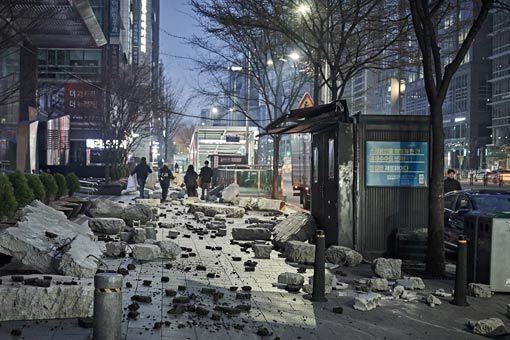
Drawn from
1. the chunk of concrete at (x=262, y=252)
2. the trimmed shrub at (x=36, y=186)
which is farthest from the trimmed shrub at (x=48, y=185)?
the chunk of concrete at (x=262, y=252)

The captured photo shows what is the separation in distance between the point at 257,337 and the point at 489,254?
440 centimetres

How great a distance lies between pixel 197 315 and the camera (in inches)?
275

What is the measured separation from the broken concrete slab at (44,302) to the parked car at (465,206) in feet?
30.2

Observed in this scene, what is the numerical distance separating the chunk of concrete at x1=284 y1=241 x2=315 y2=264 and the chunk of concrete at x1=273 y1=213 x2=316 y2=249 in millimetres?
1012

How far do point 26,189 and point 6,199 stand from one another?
1.72 metres

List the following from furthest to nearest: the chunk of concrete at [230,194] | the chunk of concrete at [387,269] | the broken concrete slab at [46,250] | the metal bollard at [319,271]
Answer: the chunk of concrete at [230,194]
the chunk of concrete at [387,269]
the metal bollard at [319,271]
the broken concrete slab at [46,250]

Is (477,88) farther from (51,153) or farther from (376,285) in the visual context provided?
(376,285)

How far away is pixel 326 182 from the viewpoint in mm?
12641

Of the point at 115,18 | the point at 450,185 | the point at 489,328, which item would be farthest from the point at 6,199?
the point at 115,18

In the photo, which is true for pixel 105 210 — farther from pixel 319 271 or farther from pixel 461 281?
pixel 461 281

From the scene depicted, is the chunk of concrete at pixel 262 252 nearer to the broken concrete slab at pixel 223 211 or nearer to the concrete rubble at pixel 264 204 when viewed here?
the broken concrete slab at pixel 223 211

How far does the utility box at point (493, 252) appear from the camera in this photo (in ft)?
29.6

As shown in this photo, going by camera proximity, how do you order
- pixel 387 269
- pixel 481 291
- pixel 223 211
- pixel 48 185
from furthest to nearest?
1. pixel 223 211
2. pixel 48 185
3. pixel 387 269
4. pixel 481 291

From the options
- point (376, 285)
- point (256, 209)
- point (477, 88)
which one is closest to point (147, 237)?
point (376, 285)
